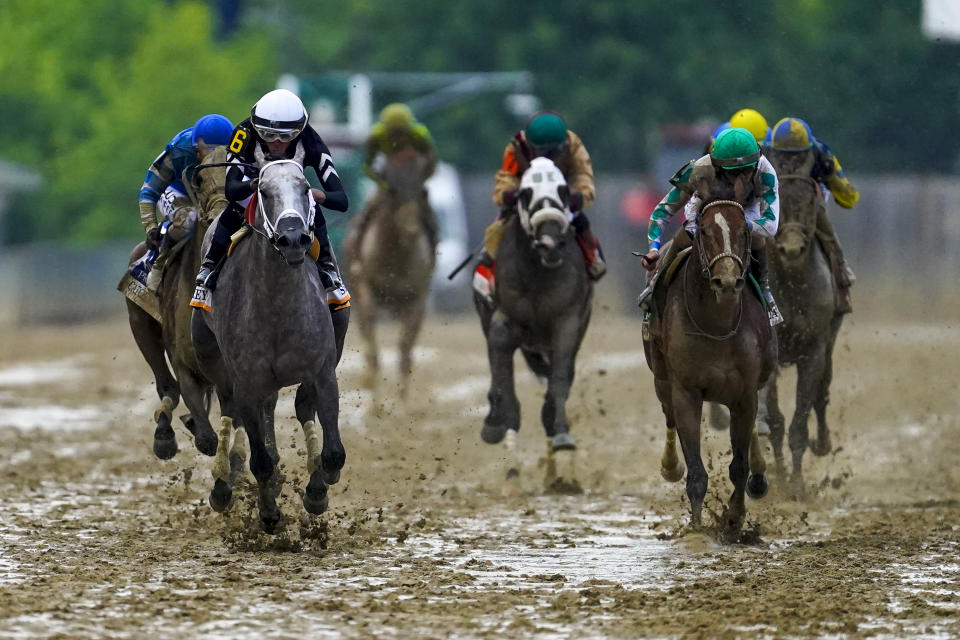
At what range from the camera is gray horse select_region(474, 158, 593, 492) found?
45.9 feet

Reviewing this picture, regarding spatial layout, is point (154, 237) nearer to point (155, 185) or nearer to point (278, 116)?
point (155, 185)

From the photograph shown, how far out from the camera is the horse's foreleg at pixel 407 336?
63.5 feet

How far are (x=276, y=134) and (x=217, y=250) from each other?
81 centimetres

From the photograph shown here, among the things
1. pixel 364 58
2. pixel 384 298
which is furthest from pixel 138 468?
pixel 364 58

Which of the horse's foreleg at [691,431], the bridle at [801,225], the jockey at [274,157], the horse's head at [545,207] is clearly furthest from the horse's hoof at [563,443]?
the jockey at [274,157]

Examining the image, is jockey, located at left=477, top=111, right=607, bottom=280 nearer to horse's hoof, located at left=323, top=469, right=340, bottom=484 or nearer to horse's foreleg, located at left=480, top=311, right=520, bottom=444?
horse's foreleg, located at left=480, top=311, right=520, bottom=444

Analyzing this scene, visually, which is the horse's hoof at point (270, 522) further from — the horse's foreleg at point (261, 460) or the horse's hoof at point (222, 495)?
the horse's hoof at point (222, 495)

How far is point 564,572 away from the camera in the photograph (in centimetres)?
1035

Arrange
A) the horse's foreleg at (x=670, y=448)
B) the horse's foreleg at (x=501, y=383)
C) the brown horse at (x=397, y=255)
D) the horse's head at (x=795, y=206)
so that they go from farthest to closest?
the brown horse at (x=397, y=255), the horse's foreleg at (x=501, y=383), the horse's head at (x=795, y=206), the horse's foreleg at (x=670, y=448)

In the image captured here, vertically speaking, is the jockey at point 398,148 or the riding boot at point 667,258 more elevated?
the jockey at point 398,148

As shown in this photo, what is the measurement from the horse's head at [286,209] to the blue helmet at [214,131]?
207 centimetres

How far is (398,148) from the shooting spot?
1964 centimetres

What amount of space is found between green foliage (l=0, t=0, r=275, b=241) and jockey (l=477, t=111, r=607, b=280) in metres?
29.5

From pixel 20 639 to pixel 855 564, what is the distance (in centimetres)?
453
